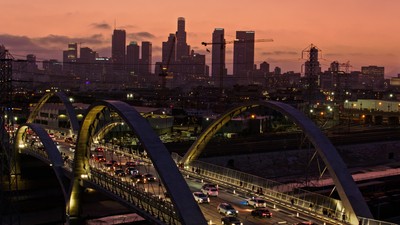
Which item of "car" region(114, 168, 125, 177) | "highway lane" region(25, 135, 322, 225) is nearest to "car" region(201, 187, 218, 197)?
"highway lane" region(25, 135, 322, 225)

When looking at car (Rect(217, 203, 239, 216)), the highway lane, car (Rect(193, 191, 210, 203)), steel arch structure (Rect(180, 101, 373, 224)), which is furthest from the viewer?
car (Rect(193, 191, 210, 203))

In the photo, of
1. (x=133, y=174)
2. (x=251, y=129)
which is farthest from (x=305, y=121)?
(x=251, y=129)

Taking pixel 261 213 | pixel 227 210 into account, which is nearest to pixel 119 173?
pixel 227 210

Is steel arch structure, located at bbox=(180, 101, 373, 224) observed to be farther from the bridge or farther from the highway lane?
the highway lane

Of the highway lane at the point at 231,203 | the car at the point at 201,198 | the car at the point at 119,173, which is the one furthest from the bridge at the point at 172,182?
the car at the point at 119,173

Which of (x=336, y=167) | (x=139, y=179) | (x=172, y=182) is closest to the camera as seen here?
(x=172, y=182)

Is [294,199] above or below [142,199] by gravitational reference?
below

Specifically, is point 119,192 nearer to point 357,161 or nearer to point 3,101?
point 3,101

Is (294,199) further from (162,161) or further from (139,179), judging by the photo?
(139,179)

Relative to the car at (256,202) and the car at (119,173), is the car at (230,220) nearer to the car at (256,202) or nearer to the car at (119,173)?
the car at (256,202)

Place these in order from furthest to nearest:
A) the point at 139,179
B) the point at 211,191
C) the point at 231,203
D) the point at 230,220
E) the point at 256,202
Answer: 1. the point at 139,179
2. the point at 211,191
3. the point at 231,203
4. the point at 256,202
5. the point at 230,220

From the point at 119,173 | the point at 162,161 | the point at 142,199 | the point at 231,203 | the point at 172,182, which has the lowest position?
the point at 231,203
